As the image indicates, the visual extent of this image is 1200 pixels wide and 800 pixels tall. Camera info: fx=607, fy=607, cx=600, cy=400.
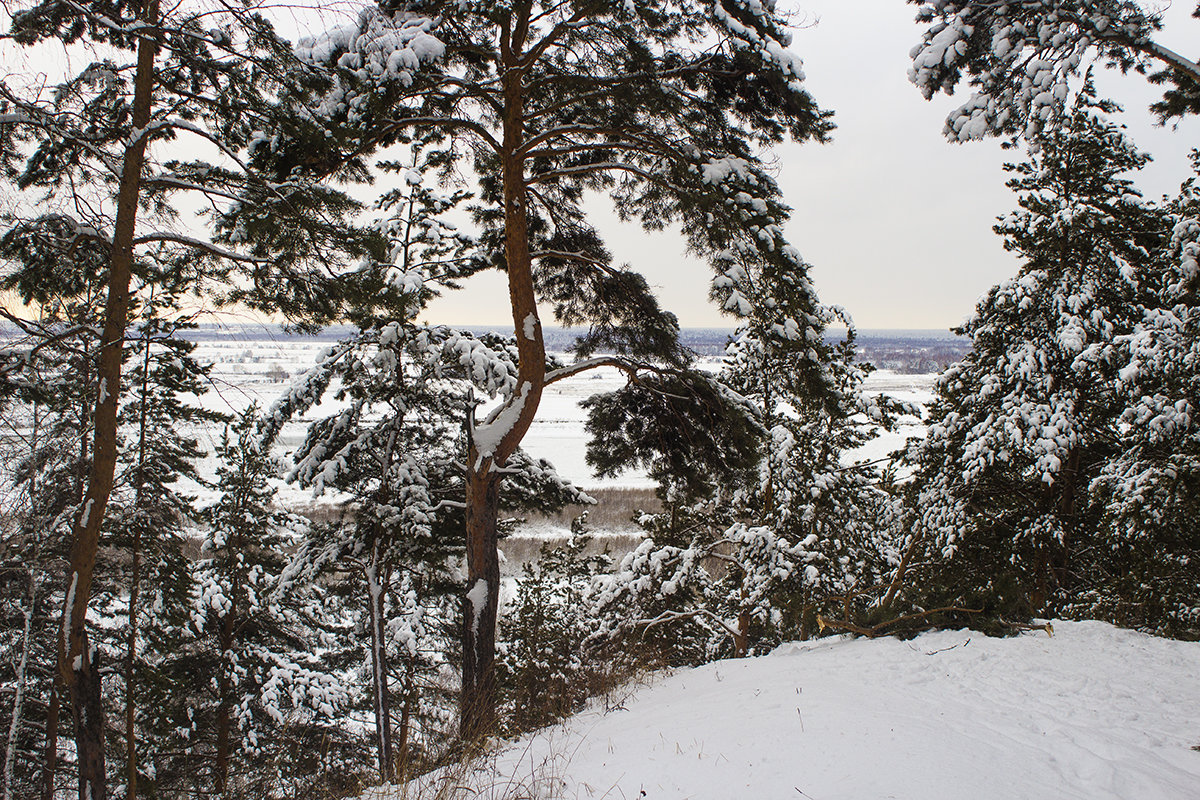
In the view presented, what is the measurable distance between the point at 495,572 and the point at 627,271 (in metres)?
3.84

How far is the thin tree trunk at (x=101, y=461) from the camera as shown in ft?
16.1

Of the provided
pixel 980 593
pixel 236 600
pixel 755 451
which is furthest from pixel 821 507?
pixel 236 600

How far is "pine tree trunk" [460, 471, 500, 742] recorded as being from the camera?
257 inches

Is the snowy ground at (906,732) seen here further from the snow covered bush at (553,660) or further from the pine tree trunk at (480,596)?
the pine tree trunk at (480,596)

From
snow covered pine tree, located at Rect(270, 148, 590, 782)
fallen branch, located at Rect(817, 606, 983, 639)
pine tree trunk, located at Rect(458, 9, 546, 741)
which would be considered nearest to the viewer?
pine tree trunk, located at Rect(458, 9, 546, 741)

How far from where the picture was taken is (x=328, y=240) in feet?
18.0

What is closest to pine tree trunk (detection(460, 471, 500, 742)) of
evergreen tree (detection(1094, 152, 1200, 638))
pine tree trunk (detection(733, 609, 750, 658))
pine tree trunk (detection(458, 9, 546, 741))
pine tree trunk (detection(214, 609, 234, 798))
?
pine tree trunk (detection(458, 9, 546, 741))

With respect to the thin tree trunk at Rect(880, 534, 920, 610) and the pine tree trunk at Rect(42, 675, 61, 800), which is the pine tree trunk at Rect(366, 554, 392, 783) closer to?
the pine tree trunk at Rect(42, 675, 61, 800)

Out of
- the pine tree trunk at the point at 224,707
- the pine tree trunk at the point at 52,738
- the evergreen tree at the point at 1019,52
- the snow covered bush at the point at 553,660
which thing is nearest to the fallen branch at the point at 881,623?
the snow covered bush at the point at 553,660

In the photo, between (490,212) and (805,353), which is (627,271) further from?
(805,353)

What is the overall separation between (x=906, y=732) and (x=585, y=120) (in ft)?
19.4

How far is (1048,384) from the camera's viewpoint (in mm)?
8859

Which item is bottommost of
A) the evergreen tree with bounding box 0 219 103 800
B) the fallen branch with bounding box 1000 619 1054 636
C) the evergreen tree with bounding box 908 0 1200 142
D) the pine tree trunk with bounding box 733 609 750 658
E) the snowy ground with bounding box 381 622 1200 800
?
the pine tree trunk with bounding box 733 609 750 658

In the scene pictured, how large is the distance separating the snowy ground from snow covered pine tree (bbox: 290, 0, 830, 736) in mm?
1632
